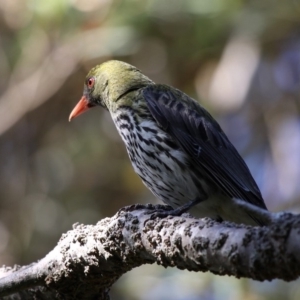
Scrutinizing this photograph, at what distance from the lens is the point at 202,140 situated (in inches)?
162

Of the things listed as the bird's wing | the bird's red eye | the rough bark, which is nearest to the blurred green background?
the bird's red eye

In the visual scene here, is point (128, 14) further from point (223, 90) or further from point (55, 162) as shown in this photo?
point (55, 162)

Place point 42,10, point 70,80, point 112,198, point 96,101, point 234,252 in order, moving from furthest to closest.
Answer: point 112,198 → point 70,80 → point 42,10 → point 96,101 → point 234,252

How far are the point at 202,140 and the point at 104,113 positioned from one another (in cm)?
285

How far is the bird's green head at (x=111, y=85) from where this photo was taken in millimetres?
4503

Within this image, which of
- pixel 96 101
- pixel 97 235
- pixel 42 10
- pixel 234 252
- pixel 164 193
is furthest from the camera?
pixel 42 10

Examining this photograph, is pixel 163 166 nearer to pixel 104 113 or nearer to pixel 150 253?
pixel 150 253

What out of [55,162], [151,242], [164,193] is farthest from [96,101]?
[151,242]

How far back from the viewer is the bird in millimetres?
3764

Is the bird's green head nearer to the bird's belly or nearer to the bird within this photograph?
the bird

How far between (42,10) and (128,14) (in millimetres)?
725

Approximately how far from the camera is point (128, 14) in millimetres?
5723

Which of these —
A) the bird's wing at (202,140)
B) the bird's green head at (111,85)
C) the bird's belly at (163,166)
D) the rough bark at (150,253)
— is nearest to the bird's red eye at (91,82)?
the bird's green head at (111,85)

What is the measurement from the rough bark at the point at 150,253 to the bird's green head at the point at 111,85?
4.61ft
